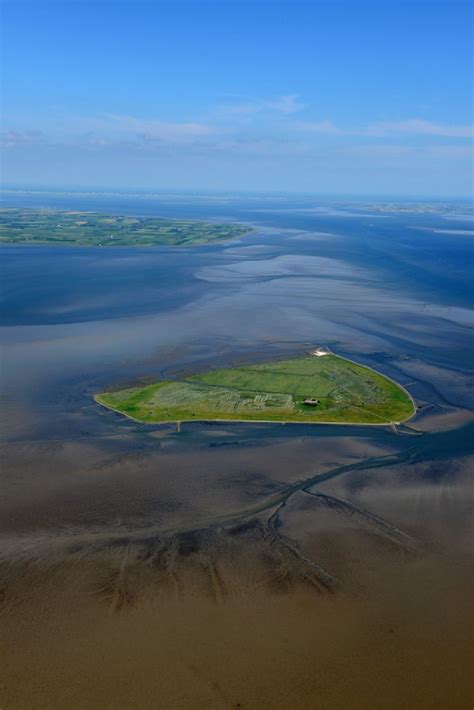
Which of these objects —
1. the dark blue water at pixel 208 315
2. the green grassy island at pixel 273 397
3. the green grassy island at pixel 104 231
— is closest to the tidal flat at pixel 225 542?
the dark blue water at pixel 208 315

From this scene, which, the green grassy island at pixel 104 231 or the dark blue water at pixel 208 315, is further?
the green grassy island at pixel 104 231

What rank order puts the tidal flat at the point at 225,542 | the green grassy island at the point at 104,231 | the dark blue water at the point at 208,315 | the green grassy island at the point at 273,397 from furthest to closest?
the green grassy island at the point at 104,231, the dark blue water at the point at 208,315, the green grassy island at the point at 273,397, the tidal flat at the point at 225,542

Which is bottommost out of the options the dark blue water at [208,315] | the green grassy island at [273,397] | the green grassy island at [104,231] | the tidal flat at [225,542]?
the tidal flat at [225,542]

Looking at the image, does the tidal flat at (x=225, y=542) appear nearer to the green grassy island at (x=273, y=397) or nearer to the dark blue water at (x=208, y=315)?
the dark blue water at (x=208, y=315)

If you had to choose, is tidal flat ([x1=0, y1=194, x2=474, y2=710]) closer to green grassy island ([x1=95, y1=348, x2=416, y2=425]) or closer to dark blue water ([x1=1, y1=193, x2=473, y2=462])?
dark blue water ([x1=1, y1=193, x2=473, y2=462])

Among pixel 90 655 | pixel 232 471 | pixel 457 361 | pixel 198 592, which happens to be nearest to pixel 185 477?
→ pixel 232 471
